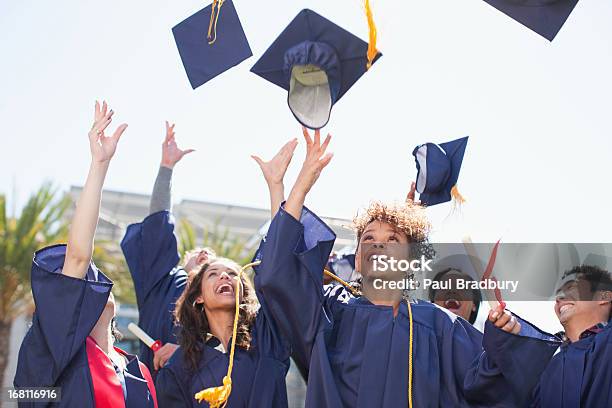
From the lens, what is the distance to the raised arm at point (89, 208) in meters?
3.39

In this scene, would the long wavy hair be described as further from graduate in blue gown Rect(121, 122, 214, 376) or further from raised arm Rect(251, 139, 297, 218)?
raised arm Rect(251, 139, 297, 218)

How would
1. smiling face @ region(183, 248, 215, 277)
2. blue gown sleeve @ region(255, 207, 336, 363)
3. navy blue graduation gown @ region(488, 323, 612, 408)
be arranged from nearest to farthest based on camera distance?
blue gown sleeve @ region(255, 207, 336, 363), navy blue graduation gown @ region(488, 323, 612, 408), smiling face @ region(183, 248, 215, 277)

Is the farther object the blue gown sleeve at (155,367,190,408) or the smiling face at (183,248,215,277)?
the smiling face at (183,248,215,277)

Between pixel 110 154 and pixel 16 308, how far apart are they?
436 inches

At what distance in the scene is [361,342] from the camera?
3.42m

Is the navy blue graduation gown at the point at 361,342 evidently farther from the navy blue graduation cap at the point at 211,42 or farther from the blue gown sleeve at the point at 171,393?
the navy blue graduation cap at the point at 211,42

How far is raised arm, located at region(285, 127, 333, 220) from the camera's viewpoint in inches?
134

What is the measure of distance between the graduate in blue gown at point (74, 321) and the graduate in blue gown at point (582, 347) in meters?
1.94

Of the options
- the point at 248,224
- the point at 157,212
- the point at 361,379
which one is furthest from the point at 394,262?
the point at 248,224

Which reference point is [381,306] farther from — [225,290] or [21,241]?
[21,241]

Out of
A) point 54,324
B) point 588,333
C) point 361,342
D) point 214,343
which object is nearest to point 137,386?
point 54,324

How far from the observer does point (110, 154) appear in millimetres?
3566

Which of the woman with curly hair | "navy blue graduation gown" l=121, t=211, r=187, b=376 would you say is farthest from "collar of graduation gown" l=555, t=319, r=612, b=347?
"navy blue graduation gown" l=121, t=211, r=187, b=376

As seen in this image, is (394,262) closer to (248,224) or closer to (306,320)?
(306,320)
